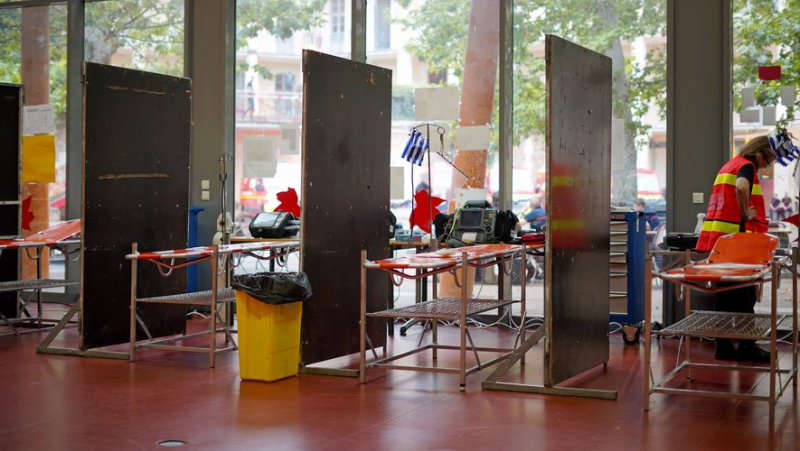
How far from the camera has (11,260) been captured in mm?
7883

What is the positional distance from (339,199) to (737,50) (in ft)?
11.5

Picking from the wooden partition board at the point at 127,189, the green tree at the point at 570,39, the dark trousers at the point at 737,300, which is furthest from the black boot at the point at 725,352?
the wooden partition board at the point at 127,189

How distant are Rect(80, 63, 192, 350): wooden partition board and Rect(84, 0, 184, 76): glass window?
8.87 feet

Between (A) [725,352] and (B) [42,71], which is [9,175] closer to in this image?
(B) [42,71]

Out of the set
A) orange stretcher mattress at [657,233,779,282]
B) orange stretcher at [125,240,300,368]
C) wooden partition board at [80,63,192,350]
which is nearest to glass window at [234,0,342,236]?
wooden partition board at [80,63,192,350]

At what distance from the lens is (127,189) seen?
251 inches

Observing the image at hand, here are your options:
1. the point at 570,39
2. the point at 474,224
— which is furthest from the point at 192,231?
the point at 570,39

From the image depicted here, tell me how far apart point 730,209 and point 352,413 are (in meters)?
2.75

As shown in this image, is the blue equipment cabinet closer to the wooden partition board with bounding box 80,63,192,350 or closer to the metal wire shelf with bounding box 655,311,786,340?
the metal wire shelf with bounding box 655,311,786,340

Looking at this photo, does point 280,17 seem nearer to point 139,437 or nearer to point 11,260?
point 11,260

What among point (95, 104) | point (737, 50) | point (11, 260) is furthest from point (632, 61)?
point (11, 260)

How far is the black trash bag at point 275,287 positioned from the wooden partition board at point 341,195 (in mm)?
186

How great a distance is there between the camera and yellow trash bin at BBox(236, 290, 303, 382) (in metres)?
5.38

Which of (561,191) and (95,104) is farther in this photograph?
(95,104)
